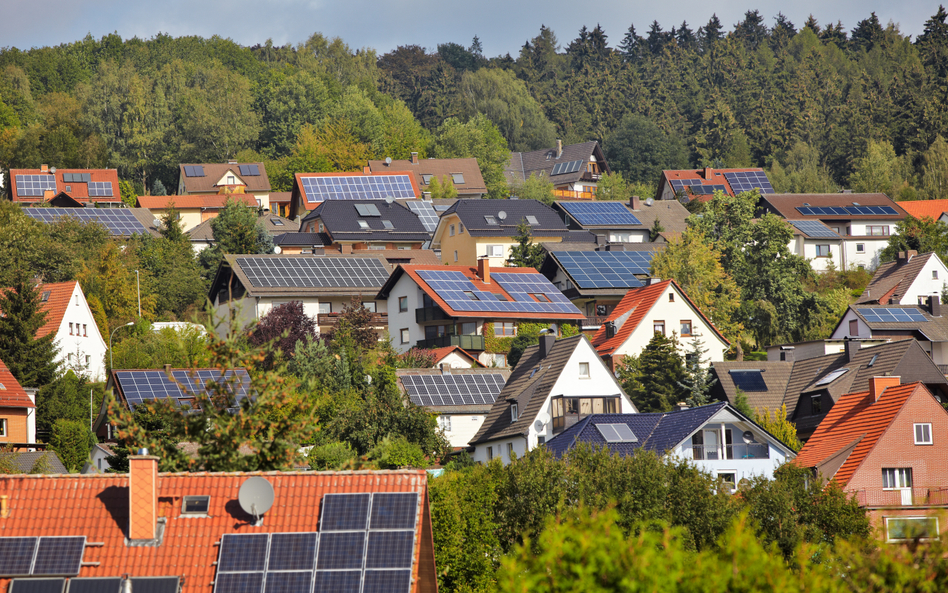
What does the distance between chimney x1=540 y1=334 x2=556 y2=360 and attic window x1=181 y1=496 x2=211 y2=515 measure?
34.6 m

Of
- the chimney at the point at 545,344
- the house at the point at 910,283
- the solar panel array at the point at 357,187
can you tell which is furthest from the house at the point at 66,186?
the house at the point at 910,283

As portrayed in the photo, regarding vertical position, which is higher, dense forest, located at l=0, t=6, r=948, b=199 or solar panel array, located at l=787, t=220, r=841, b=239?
dense forest, located at l=0, t=6, r=948, b=199

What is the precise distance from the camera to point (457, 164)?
118m

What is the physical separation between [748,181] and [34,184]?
2387 inches

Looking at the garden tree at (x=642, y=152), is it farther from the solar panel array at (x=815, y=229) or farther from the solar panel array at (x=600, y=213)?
the solar panel array at (x=815, y=229)

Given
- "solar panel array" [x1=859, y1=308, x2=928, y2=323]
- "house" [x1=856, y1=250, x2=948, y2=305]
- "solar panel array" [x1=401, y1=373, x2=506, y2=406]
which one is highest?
"house" [x1=856, y1=250, x2=948, y2=305]

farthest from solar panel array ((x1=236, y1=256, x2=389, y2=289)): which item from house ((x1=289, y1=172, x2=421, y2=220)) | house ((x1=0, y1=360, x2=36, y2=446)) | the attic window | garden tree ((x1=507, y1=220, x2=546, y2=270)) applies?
the attic window

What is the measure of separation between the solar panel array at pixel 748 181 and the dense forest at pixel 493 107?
8753 mm

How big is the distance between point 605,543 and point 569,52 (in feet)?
599

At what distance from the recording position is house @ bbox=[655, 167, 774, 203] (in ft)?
360

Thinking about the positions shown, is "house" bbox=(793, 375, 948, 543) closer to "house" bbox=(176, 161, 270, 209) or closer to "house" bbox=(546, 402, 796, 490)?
"house" bbox=(546, 402, 796, 490)

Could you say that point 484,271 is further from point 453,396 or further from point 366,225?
point 366,225

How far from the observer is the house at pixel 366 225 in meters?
87.6

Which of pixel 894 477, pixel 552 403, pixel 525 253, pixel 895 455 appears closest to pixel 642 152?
pixel 525 253
